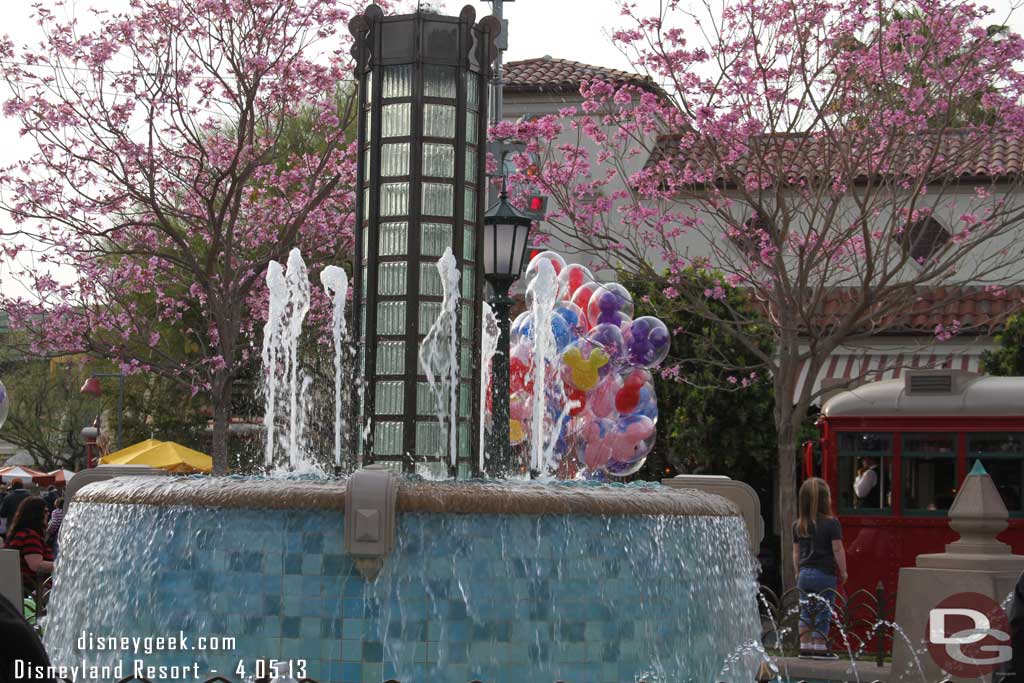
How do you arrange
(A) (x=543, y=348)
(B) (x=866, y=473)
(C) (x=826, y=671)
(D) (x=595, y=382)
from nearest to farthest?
(C) (x=826, y=671)
(A) (x=543, y=348)
(D) (x=595, y=382)
(B) (x=866, y=473)

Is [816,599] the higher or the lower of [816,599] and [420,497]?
the lower

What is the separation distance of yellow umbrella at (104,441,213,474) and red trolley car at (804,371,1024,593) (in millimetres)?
11114

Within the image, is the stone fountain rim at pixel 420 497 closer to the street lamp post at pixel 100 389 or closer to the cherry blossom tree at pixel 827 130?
the cherry blossom tree at pixel 827 130

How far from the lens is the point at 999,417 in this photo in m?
17.0

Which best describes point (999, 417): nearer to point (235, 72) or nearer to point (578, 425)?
point (578, 425)

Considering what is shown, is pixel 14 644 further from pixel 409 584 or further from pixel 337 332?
pixel 337 332

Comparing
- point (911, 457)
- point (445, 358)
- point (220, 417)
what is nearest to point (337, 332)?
point (445, 358)

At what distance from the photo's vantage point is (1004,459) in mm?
16984

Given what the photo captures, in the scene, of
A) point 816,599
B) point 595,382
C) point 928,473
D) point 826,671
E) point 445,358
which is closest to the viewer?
point 445,358

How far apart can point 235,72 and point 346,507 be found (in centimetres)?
1451

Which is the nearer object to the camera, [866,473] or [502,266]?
[502,266]

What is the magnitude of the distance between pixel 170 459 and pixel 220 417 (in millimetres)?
5394

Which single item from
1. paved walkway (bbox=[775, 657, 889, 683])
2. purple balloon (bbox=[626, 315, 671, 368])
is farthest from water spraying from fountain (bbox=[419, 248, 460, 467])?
purple balloon (bbox=[626, 315, 671, 368])

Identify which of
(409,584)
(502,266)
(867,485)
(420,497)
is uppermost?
(502,266)
